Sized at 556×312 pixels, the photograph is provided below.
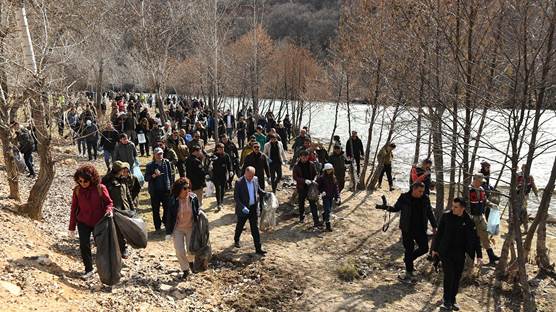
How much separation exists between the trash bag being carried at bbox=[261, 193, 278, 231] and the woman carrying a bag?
258cm

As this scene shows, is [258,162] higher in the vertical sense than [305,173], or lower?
higher

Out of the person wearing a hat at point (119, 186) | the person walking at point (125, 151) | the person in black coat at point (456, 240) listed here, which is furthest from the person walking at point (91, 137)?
Result: the person in black coat at point (456, 240)

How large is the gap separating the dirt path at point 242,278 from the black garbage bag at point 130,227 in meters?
0.68

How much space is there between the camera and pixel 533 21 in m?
5.38

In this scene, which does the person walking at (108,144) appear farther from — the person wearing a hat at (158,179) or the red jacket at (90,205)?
the red jacket at (90,205)

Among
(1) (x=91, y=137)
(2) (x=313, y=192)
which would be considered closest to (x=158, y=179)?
(2) (x=313, y=192)

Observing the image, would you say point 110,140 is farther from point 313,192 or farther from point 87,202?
point 87,202

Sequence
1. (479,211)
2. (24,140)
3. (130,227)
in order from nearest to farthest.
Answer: (130,227), (479,211), (24,140)

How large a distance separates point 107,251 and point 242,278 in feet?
8.02

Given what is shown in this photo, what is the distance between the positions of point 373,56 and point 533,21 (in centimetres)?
859

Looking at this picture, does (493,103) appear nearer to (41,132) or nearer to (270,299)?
(270,299)

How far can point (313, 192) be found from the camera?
9656 millimetres

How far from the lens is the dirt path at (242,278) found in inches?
230

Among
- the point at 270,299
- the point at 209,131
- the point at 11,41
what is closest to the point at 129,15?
the point at 209,131
